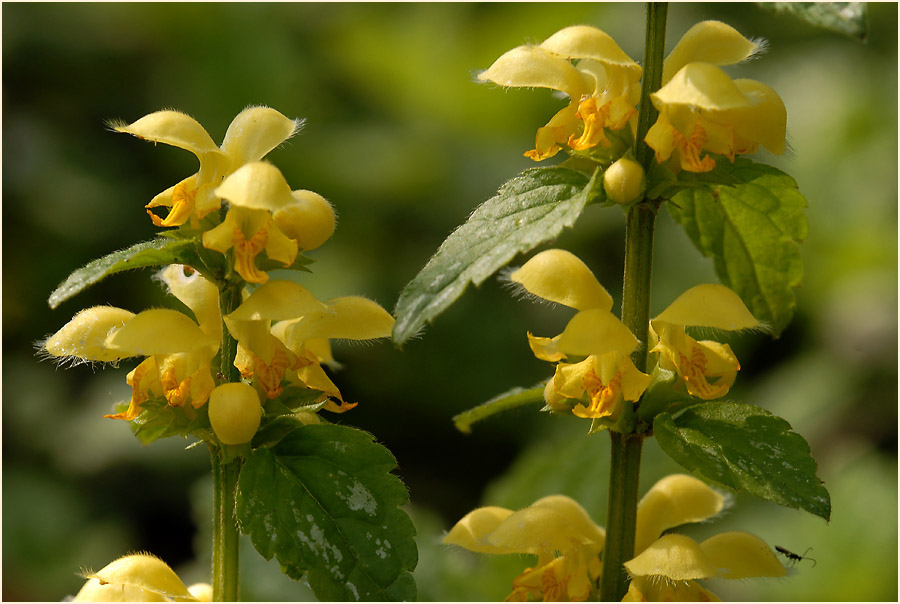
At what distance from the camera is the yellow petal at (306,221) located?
1200 mm

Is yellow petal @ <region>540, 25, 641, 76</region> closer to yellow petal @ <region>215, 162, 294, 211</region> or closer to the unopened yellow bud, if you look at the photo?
the unopened yellow bud

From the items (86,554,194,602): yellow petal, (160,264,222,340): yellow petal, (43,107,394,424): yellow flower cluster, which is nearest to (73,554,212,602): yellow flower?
(86,554,194,602): yellow petal

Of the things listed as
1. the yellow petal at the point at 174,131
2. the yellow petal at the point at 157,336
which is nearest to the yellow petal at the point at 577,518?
the yellow petal at the point at 157,336

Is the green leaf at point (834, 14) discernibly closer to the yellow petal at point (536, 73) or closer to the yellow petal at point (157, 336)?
the yellow petal at point (536, 73)

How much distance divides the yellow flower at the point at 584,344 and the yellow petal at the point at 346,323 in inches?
8.2

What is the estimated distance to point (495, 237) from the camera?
113cm

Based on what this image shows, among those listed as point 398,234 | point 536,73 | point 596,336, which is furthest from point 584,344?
point 398,234

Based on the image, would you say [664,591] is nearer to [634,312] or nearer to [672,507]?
[672,507]

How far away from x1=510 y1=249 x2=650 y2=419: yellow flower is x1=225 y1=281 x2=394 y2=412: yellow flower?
0.72 ft

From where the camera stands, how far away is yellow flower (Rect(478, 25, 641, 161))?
1220mm

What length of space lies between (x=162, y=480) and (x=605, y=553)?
92.2 inches

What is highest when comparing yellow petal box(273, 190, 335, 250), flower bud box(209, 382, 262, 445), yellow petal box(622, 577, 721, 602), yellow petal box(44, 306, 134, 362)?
yellow petal box(273, 190, 335, 250)

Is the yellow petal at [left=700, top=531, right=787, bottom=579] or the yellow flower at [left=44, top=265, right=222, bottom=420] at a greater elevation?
the yellow flower at [left=44, top=265, right=222, bottom=420]

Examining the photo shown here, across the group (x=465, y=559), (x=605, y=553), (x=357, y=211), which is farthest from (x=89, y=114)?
(x=605, y=553)
